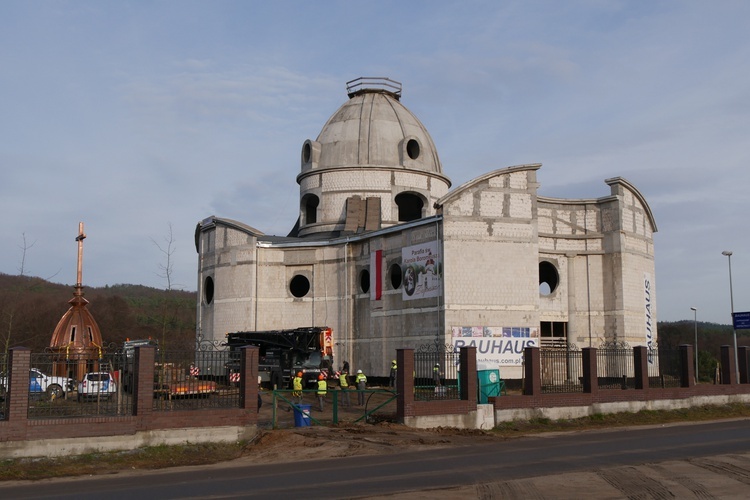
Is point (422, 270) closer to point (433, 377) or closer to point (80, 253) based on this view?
point (433, 377)

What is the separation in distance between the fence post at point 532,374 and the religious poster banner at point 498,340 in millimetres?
8075

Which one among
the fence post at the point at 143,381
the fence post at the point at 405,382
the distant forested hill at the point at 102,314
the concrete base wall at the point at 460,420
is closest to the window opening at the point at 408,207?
the distant forested hill at the point at 102,314

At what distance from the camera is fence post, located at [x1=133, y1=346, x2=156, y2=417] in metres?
19.4

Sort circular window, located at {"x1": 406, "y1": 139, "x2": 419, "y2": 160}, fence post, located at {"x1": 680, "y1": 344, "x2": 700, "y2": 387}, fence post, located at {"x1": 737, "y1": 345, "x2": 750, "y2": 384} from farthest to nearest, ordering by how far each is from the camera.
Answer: circular window, located at {"x1": 406, "y1": 139, "x2": 419, "y2": 160}, fence post, located at {"x1": 737, "y1": 345, "x2": 750, "y2": 384}, fence post, located at {"x1": 680, "y1": 344, "x2": 700, "y2": 387}

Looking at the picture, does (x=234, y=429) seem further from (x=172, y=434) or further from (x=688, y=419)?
(x=688, y=419)

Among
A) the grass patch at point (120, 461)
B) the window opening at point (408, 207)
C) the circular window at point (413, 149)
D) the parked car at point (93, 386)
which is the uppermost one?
the circular window at point (413, 149)

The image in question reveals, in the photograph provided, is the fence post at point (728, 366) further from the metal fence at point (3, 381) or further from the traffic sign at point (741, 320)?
the metal fence at point (3, 381)

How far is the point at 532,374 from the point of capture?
26.2 meters

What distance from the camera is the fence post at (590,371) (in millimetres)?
27500

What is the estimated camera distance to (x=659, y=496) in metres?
13.3

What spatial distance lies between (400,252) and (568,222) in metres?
8.82

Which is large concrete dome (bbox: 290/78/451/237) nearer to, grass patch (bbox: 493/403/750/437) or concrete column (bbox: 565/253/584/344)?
concrete column (bbox: 565/253/584/344)

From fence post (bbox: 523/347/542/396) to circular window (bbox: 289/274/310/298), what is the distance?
728 inches

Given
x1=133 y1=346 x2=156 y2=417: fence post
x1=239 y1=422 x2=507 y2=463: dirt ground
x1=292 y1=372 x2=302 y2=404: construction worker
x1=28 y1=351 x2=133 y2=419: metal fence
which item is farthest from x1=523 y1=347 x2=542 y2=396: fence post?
x1=28 y1=351 x2=133 y2=419: metal fence
